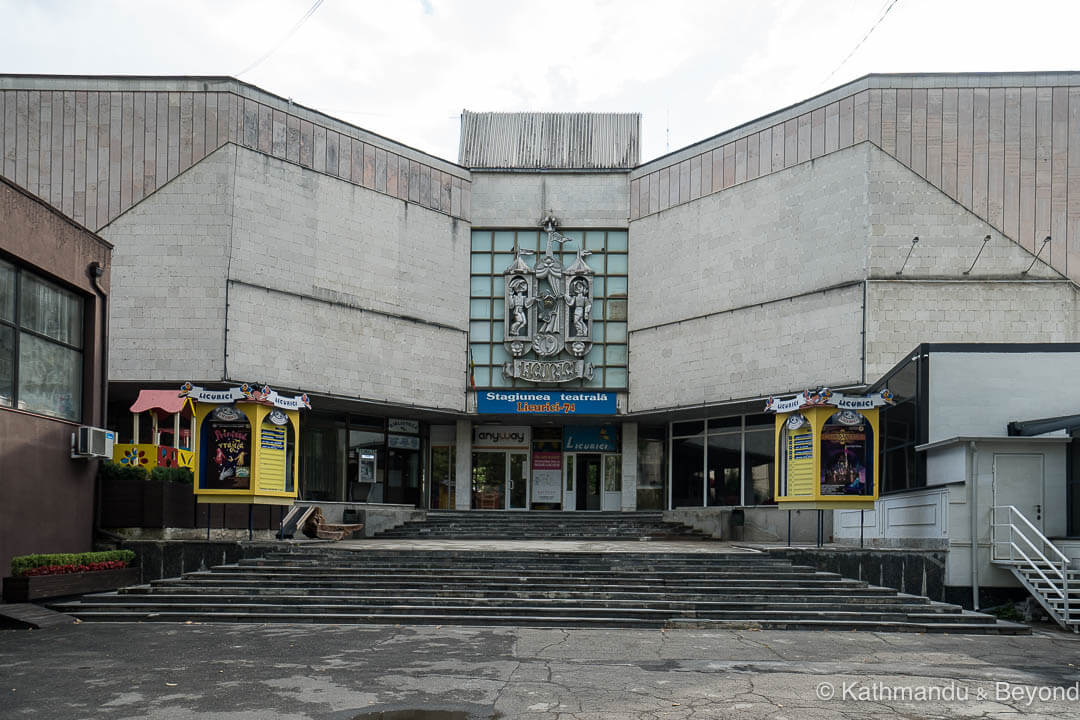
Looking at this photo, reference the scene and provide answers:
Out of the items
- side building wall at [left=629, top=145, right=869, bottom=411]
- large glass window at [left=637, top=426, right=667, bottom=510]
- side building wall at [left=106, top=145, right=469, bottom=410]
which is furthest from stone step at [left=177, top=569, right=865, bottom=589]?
large glass window at [left=637, top=426, right=667, bottom=510]

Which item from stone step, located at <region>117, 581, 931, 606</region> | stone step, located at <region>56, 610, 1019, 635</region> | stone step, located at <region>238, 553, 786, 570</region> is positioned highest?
stone step, located at <region>238, 553, 786, 570</region>

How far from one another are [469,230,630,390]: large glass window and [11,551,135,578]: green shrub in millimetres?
18035

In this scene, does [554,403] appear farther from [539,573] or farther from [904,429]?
[539,573]

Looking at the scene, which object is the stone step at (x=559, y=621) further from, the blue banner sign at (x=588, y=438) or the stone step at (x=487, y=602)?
the blue banner sign at (x=588, y=438)

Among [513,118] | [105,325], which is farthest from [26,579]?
[513,118]

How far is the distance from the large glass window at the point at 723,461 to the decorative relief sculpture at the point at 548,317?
4173 mm

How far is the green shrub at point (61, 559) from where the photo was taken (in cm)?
1502

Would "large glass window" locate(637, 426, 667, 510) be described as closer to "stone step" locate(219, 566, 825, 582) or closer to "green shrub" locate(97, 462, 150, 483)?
"stone step" locate(219, 566, 825, 582)

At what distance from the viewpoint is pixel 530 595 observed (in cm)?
1548

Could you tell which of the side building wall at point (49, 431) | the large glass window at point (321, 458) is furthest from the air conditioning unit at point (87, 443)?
the large glass window at point (321, 458)

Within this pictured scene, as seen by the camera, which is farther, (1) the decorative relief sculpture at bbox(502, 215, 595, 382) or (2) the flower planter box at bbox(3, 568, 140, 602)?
(1) the decorative relief sculpture at bbox(502, 215, 595, 382)

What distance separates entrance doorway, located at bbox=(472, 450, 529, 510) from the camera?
118 ft

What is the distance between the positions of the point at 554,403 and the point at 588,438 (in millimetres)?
2659

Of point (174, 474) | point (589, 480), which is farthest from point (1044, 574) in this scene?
point (589, 480)
